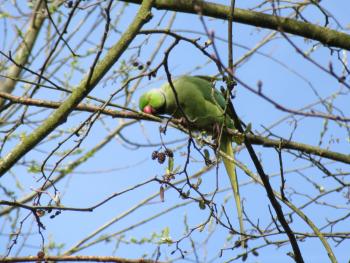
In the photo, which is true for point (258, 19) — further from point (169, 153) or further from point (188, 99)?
point (188, 99)

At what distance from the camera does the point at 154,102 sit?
376cm

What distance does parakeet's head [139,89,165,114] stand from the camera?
376cm

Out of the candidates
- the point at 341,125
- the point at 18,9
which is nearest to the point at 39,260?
the point at 341,125

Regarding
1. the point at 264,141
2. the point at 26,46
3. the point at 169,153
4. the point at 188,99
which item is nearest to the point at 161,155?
the point at 169,153

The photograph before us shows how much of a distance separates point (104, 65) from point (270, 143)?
1.21m

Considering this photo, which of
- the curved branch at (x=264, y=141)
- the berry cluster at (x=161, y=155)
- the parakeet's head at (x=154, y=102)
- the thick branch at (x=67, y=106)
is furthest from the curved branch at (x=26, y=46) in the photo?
the thick branch at (x=67, y=106)

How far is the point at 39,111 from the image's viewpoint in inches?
173

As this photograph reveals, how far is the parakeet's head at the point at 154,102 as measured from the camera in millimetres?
3756

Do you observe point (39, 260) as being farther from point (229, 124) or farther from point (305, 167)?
point (305, 167)

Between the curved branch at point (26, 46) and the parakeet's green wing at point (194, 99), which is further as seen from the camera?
the curved branch at point (26, 46)

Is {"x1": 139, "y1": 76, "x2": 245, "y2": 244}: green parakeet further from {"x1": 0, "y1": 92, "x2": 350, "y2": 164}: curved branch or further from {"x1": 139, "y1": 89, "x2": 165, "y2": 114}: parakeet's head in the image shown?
{"x1": 0, "y1": 92, "x2": 350, "y2": 164}: curved branch


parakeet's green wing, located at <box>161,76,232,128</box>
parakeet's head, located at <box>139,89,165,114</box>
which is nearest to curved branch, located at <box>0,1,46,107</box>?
parakeet's head, located at <box>139,89,165,114</box>

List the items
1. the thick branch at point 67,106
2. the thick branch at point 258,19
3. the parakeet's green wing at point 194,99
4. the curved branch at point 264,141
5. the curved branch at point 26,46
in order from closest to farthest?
the thick branch at point 67,106, the curved branch at point 264,141, the thick branch at point 258,19, the parakeet's green wing at point 194,99, the curved branch at point 26,46

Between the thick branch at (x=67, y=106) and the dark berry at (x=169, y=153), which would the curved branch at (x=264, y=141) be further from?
the thick branch at (x=67, y=106)
